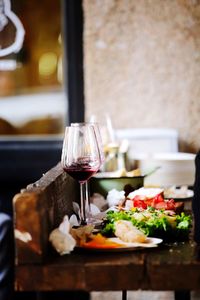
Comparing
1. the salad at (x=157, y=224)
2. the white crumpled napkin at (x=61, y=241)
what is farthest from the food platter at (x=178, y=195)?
the white crumpled napkin at (x=61, y=241)

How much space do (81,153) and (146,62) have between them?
6.32 feet

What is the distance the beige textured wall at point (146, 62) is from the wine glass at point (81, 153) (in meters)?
1.84

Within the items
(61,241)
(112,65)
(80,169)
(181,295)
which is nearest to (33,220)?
(61,241)

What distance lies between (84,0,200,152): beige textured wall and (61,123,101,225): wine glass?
1.84 meters

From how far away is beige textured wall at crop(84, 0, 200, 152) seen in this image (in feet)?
12.2

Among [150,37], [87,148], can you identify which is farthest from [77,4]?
[87,148]

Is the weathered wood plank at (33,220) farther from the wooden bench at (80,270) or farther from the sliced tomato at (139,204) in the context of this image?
the sliced tomato at (139,204)

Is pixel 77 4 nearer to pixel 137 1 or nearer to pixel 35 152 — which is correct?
pixel 137 1

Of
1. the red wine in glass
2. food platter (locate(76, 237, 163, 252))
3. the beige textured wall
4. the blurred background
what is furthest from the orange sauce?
the beige textured wall

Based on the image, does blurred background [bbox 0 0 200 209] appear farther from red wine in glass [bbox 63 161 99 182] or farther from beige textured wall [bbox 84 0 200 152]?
red wine in glass [bbox 63 161 99 182]

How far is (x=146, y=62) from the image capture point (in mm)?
3783

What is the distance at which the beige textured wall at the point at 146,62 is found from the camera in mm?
3730

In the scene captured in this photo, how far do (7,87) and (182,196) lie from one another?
182 centimetres

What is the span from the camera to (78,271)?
1.61 m
